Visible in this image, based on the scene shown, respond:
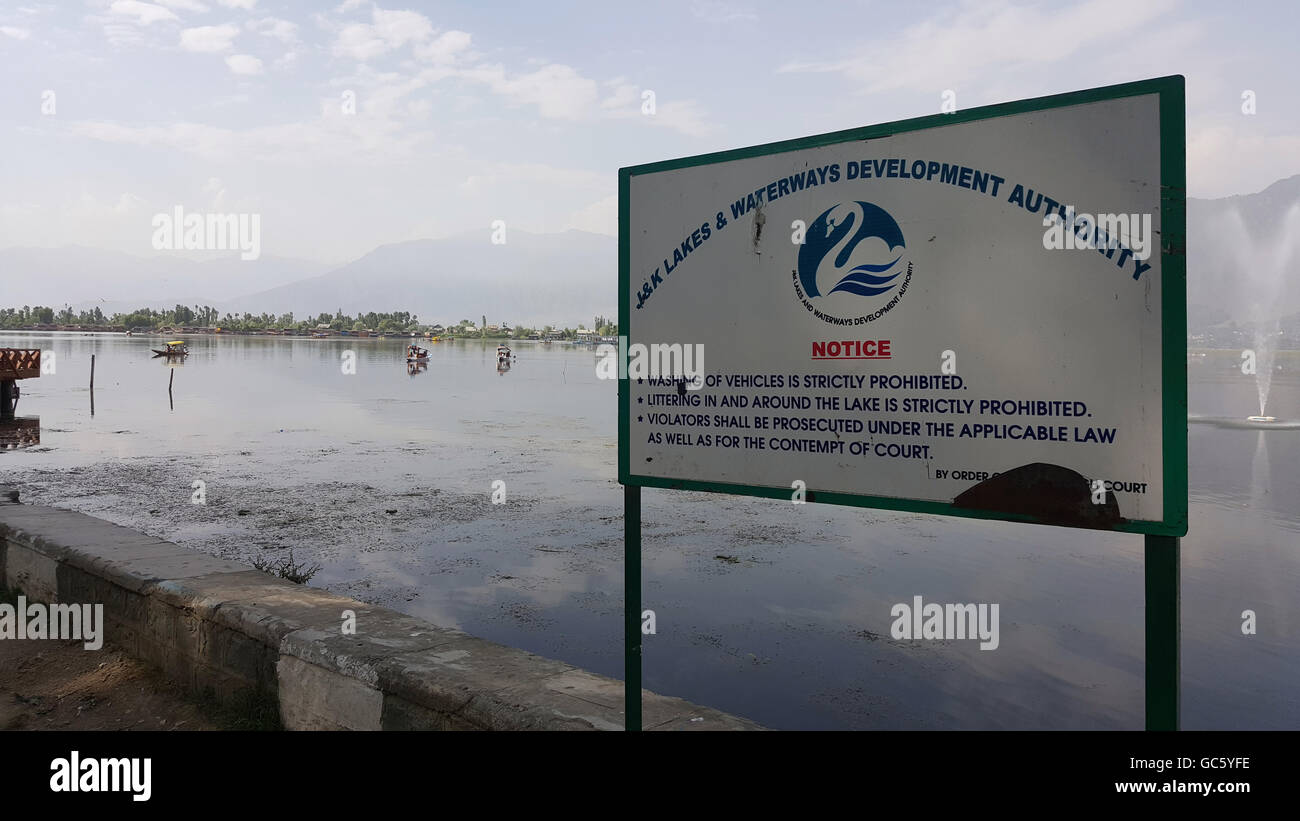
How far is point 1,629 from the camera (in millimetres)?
6117

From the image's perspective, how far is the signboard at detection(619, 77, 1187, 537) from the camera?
2.56 m

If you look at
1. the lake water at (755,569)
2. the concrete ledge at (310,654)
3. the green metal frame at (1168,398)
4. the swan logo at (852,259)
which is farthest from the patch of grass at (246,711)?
the green metal frame at (1168,398)

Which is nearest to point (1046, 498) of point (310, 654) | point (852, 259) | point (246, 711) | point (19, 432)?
point (852, 259)

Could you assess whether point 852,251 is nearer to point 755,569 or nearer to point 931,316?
point 931,316

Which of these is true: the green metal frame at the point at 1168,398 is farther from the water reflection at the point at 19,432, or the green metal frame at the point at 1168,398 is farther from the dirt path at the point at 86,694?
the water reflection at the point at 19,432

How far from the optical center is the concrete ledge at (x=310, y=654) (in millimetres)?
3859

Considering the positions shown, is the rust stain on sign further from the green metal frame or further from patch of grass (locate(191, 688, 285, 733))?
patch of grass (locate(191, 688, 285, 733))

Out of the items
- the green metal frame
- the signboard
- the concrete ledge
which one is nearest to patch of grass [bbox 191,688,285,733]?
the concrete ledge

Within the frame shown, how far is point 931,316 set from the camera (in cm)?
292

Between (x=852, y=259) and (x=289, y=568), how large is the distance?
626cm
